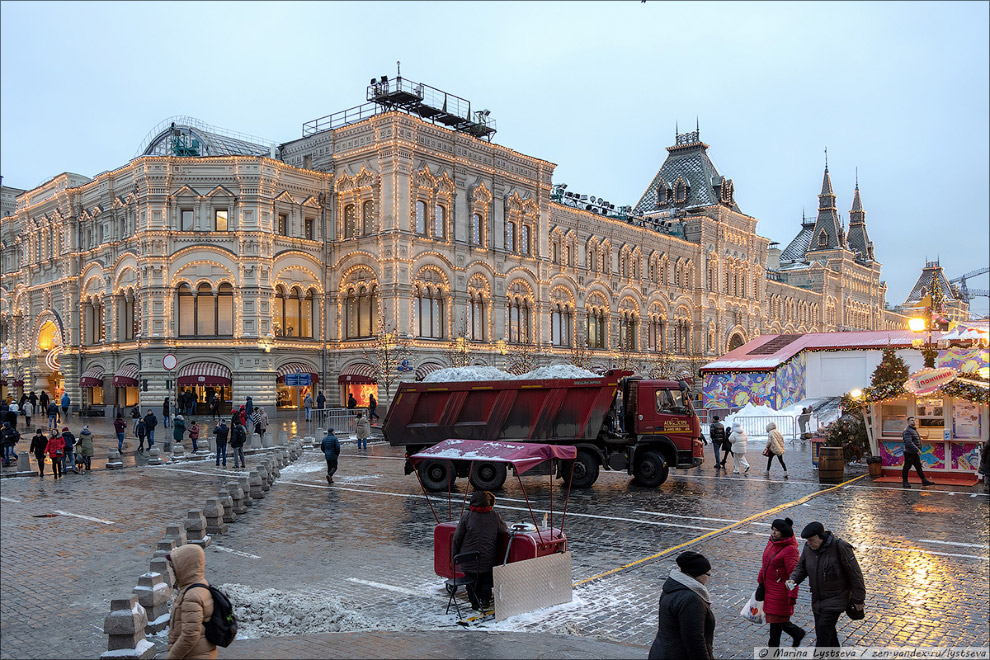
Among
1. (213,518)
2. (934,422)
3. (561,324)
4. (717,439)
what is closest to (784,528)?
(213,518)

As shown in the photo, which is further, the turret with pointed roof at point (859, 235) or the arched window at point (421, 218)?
the turret with pointed roof at point (859, 235)

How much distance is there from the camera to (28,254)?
60031 mm

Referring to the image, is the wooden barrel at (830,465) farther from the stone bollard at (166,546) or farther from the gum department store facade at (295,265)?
the gum department store facade at (295,265)

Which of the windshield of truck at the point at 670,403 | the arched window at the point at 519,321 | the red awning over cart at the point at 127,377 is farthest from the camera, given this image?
the arched window at the point at 519,321

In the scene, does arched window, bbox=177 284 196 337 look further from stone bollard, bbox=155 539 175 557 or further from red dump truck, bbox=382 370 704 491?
stone bollard, bbox=155 539 175 557

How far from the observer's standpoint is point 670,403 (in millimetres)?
22156

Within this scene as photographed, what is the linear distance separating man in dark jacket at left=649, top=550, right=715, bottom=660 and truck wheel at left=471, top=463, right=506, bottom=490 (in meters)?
14.0

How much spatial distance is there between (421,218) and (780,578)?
134ft

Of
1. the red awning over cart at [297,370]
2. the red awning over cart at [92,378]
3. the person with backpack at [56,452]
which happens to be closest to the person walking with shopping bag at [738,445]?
the person with backpack at [56,452]

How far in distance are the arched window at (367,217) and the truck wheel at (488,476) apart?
29.1 m

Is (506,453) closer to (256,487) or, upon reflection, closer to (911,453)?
(256,487)

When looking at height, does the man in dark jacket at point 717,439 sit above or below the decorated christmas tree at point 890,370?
below

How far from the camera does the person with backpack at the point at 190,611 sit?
21.1 ft

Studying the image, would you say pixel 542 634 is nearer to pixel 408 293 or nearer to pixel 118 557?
pixel 118 557
